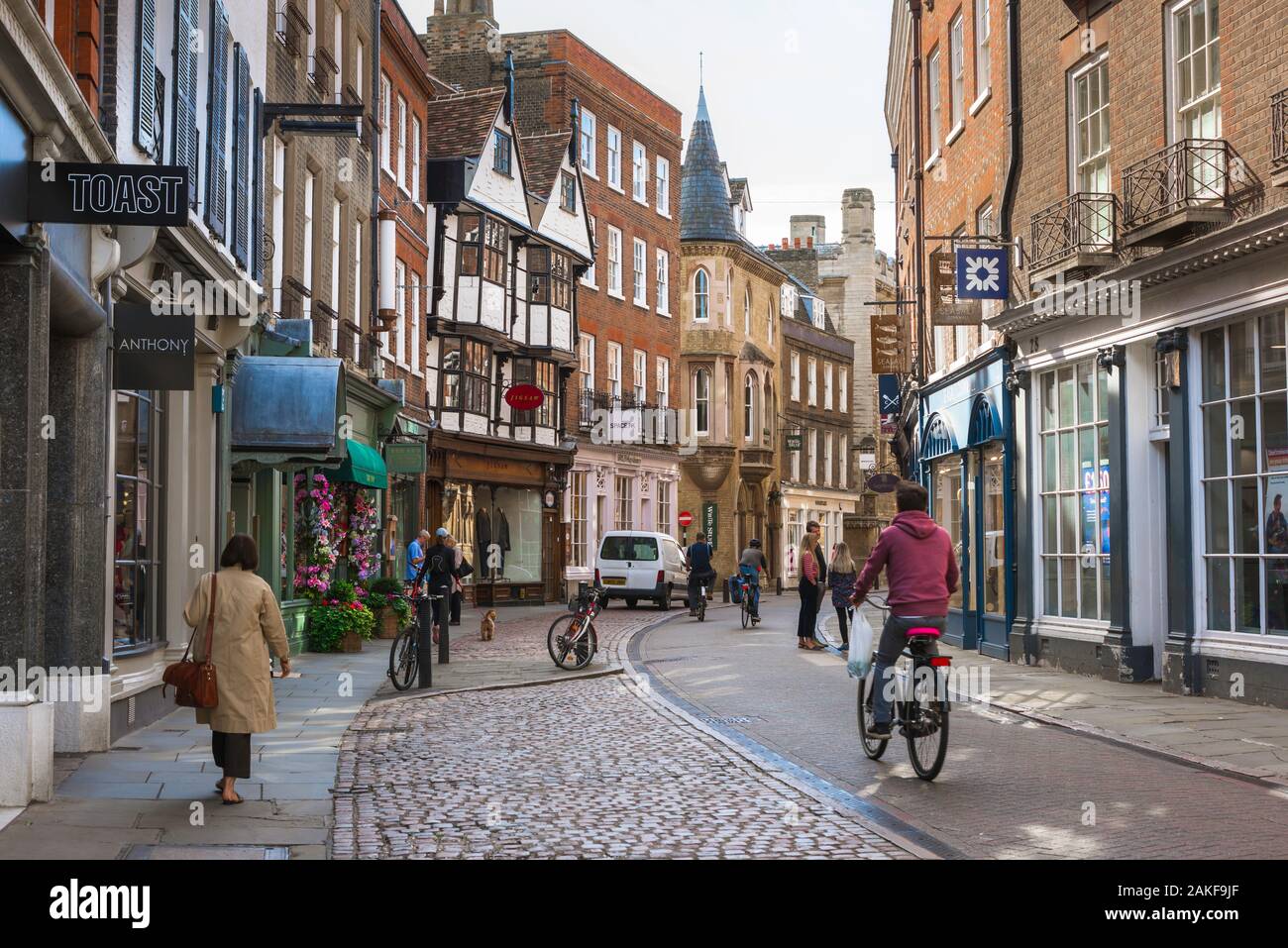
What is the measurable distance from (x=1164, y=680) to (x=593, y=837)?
9.35 meters

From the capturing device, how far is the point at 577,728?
1298cm

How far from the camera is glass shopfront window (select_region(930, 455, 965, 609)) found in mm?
23719

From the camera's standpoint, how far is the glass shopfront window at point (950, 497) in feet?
77.8

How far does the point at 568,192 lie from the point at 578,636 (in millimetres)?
26035

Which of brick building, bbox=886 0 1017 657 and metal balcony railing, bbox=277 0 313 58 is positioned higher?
metal balcony railing, bbox=277 0 313 58

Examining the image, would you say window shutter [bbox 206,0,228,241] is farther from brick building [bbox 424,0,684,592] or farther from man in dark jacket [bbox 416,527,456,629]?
brick building [bbox 424,0,684,592]

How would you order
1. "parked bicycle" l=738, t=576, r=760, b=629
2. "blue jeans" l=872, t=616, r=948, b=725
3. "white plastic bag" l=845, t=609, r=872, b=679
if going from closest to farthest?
"blue jeans" l=872, t=616, r=948, b=725 < "white plastic bag" l=845, t=609, r=872, b=679 < "parked bicycle" l=738, t=576, r=760, b=629

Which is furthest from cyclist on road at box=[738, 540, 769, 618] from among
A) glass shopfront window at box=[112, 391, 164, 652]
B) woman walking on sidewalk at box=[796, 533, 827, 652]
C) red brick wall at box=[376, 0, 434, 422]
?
glass shopfront window at box=[112, 391, 164, 652]

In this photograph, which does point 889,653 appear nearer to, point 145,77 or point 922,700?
point 922,700

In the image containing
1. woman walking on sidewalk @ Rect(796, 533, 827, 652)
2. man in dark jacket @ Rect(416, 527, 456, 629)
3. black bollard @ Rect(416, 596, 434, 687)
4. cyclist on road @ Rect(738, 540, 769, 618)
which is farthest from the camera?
cyclist on road @ Rect(738, 540, 769, 618)

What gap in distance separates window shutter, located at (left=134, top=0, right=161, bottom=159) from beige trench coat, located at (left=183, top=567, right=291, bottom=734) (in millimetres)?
4928

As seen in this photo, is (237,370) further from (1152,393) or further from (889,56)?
(889,56)

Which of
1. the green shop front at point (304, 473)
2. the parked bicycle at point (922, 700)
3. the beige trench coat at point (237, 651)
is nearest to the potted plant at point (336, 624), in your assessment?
the green shop front at point (304, 473)
